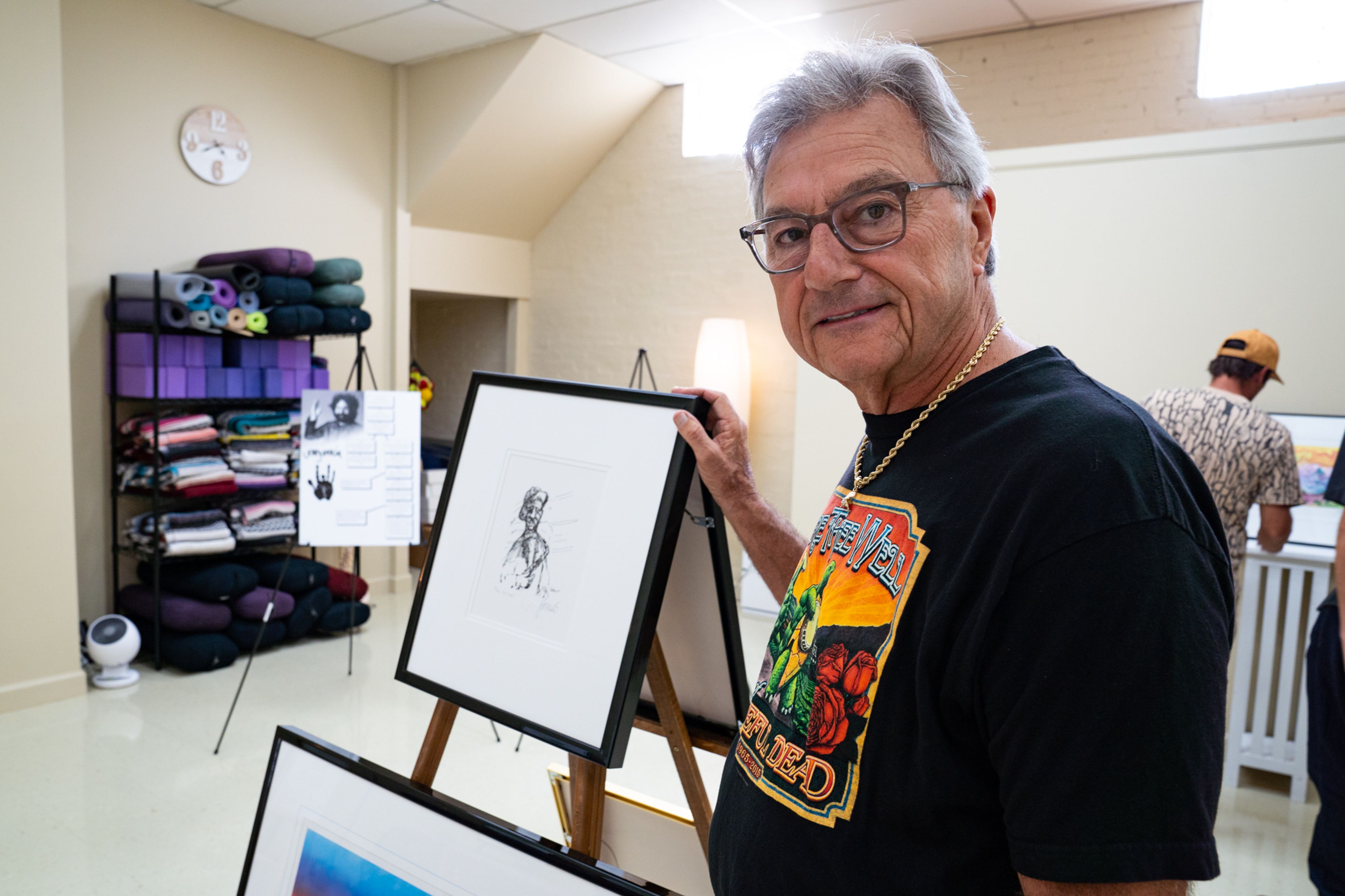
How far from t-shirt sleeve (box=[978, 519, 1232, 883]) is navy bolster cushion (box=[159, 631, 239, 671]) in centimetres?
418

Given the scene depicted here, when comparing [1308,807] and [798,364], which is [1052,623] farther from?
[798,364]

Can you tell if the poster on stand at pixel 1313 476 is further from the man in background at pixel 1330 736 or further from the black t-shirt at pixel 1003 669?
the black t-shirt at pixel 1003 669

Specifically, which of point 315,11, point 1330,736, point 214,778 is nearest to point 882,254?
point 1330,736

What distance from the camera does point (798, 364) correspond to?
5145 mm

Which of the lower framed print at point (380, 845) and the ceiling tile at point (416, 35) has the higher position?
the ceiling tile at point (416, 35)

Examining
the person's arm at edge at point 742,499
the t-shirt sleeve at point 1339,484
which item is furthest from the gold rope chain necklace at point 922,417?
the t-shirt sleeve at point 1339,484

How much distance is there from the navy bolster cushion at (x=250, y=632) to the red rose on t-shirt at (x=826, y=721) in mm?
3950

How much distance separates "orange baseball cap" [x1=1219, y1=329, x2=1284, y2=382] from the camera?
122 inches

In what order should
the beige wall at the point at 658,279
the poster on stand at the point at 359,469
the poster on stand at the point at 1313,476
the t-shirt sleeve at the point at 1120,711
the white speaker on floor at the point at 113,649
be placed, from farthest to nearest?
the beige wall at the point at 658,279
the white speaker on floor at the point at 113,649
the poster on stand at the point at 359,469
the poster on stand at the point at 1313,476
the t-shirt sleeve at the point at 1120,711

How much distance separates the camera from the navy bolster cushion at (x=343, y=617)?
4566 mm

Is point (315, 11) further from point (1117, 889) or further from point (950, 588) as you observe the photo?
point (1117, 889)

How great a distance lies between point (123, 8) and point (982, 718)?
511cm

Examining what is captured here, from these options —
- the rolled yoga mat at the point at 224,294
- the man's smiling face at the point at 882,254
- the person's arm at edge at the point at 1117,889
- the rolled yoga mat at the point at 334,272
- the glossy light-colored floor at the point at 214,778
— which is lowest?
the glossy light-colored floor at the point at 214,778

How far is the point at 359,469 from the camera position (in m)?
3.82
